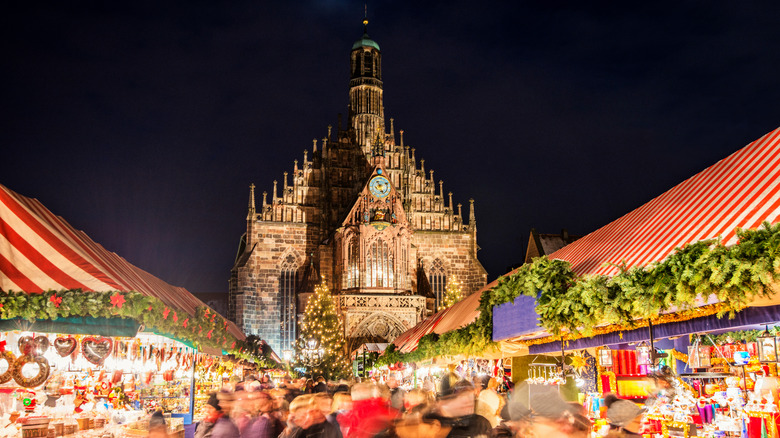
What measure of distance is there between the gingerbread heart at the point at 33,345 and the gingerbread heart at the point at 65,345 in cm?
27

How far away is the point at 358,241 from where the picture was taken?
125ft

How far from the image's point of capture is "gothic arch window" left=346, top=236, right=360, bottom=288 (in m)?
38.1

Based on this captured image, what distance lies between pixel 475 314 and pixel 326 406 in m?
6.94

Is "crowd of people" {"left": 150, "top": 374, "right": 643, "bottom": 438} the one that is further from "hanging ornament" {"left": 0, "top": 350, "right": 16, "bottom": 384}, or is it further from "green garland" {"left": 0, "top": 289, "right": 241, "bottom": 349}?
"hanging ornament" {"left": 0, "top": 350, "right": 16, "bottom": 384}

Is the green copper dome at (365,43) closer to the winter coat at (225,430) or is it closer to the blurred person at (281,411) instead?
the blurred person at (281,411)

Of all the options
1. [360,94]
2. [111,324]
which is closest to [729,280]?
[111,324]

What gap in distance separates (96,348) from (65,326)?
1.79 m

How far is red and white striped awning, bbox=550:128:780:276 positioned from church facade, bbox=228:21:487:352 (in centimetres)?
2849

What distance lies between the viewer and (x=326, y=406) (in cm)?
596

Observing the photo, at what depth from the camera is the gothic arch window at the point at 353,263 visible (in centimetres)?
3809

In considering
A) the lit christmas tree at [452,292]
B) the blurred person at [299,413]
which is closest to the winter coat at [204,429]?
the blurred person at [299,413]

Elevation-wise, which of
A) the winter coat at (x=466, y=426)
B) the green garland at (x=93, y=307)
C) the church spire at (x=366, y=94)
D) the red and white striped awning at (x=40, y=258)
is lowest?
the winter coat at (x=466, y=426)

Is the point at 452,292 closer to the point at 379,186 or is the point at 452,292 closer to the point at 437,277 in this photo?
the point at 437,277

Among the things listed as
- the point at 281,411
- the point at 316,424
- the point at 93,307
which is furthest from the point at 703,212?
the point at 93,307
